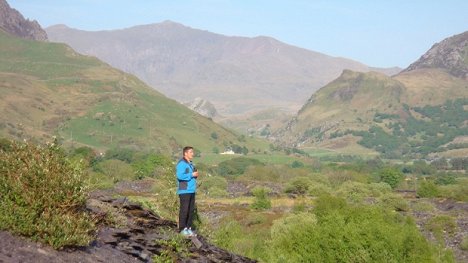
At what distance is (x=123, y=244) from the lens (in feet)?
50.2

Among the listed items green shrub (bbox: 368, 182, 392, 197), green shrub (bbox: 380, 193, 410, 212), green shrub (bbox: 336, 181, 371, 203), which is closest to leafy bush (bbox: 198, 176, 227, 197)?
green shrub (bbox: 336, 181, 371, 203)

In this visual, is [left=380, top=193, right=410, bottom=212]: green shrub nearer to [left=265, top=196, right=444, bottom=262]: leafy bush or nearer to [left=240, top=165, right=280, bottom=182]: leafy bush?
[left=265, top=196, right=444, bottom=262]: leafy bush

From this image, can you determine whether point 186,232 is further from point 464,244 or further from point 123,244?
point 464,244

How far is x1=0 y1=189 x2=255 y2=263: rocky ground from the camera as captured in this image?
12.6 m

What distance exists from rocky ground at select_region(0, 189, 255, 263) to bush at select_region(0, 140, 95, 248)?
1.05 feet

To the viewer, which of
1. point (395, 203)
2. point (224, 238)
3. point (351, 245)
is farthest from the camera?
point (395, 203)

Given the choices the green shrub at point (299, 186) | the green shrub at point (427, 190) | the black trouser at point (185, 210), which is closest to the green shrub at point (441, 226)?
the green shrub at point (427, 190)

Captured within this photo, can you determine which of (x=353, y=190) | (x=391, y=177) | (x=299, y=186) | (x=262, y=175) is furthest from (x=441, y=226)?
(x=262, y=175)

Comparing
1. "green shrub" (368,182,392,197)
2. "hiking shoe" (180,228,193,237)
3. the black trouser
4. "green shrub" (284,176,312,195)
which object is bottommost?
"green shrub" (284,176,312,195)

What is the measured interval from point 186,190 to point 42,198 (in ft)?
16.6

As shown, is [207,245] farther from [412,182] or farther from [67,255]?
[412,182]

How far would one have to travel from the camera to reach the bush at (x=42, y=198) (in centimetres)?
1291

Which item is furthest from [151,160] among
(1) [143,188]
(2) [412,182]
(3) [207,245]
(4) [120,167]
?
(3) [207,245]

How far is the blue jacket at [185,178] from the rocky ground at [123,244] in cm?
136
